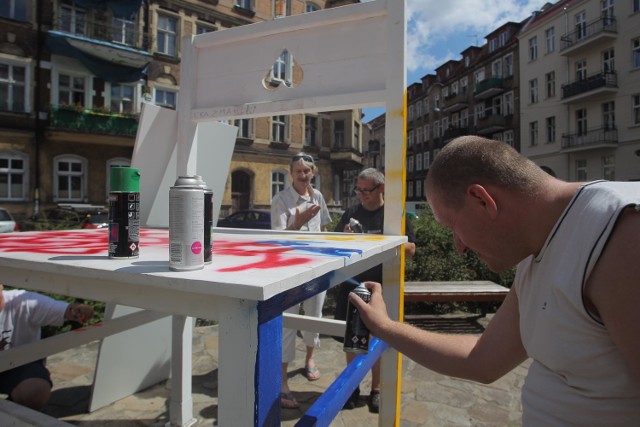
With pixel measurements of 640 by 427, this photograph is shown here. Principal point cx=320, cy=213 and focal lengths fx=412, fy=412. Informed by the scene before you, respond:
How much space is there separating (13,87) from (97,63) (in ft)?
10.4

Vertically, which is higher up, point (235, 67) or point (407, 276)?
point (235, 67)

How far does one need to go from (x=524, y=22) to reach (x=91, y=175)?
2924 cm

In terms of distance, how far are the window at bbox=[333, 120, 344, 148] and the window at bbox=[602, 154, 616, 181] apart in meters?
14.6

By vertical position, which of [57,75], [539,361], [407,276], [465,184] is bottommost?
[407,276]

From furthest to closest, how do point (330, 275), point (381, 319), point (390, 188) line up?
point (390, 188)
point (381, 319)
point (330, 275)

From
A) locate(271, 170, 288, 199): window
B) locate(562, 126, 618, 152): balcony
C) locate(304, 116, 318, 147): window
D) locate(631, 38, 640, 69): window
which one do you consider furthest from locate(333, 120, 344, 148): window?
locate(631, 38, 640, 69): window

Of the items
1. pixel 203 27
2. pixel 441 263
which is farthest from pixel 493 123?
pixel 441 263

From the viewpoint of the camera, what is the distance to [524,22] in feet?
95.2

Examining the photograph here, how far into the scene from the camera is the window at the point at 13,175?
15641 mm

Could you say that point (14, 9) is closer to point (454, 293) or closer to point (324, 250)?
point (454, 293)

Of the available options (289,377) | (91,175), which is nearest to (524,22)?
(91,175)

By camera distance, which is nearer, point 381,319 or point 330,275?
point 330,275

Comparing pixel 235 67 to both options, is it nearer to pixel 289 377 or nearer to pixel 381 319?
pixel 381 319

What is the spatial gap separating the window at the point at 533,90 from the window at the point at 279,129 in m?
16.8
